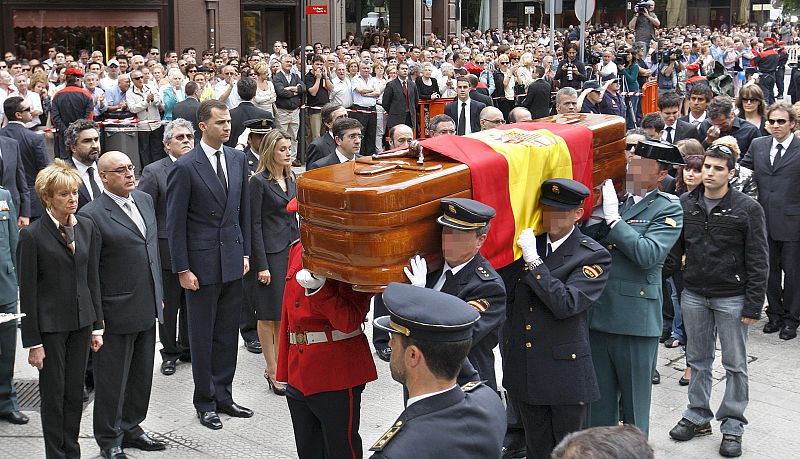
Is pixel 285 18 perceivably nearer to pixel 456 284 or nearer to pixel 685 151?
pixel 685 151

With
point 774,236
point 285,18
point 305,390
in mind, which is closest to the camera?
point 305,390

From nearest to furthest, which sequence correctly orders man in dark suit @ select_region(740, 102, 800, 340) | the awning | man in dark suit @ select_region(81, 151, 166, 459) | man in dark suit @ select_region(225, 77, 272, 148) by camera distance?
1. man in dark suit @ select_region(81, 151, 166, 459)
2. man in dark suit @ select_region(740, 102, 800, 340)
3. man in dark suit @ select_region(225, 77, 272, 148)
4. the awning

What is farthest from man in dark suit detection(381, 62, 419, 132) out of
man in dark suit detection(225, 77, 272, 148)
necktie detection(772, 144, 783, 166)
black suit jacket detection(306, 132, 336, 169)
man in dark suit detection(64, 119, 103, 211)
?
man in dark suit detection(64, 119, 103, 211)

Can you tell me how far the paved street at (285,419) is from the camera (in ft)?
20.9

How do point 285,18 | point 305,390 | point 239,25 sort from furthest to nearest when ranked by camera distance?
point 285,18 → point 239,25 → point 305,390

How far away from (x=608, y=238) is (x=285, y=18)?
26141 mm

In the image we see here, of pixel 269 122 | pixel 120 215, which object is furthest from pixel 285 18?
pixel 120 215

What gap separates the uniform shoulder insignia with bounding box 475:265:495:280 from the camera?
458 cm

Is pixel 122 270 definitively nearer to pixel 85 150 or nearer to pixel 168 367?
pixel 85 150

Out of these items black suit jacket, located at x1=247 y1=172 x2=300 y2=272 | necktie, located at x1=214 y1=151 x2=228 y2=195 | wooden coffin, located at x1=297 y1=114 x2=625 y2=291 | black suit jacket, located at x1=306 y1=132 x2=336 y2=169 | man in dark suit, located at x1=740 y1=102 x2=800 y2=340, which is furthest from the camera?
black suit jacket, located at x1=306 y1=132 x2=336 y2=169

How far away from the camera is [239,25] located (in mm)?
28266

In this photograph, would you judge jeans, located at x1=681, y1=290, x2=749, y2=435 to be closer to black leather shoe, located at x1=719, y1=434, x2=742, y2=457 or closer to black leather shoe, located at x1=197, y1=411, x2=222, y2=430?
black leather shoe, located at x1=719, y1=434, x2=742, y2=457

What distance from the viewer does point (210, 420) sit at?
21.9 ft

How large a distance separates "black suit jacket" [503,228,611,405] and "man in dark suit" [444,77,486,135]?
790cm
